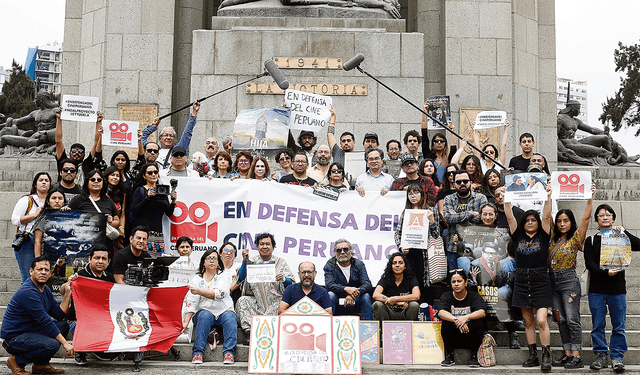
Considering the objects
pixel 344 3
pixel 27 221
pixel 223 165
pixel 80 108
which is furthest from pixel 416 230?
pixel 344 3

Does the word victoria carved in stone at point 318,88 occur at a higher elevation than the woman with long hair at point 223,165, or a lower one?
higher

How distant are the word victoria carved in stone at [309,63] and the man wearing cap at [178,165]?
4.90 meters

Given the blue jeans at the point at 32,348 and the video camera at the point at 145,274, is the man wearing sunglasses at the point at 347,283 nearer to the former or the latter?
the video camera at the point at 145,274

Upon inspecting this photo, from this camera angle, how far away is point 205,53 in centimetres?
1619

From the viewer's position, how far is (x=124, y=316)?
30.5ft

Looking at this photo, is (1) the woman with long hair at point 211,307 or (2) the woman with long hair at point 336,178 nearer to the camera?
(1) the woman with long hair at point 211,307

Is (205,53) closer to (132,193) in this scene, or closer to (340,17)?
(340,17)

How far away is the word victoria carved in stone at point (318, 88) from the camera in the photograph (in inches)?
625

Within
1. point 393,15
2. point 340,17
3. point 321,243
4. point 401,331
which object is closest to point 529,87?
point 393,15

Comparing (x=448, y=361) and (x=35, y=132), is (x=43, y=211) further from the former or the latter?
(x=35, y=132)

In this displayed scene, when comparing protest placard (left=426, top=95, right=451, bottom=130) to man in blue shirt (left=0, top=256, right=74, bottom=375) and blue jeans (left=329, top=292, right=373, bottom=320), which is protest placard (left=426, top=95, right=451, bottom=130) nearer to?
blue jeans (left=329, top=292, right=373, bottom=320)

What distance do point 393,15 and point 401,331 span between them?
980 centimetres

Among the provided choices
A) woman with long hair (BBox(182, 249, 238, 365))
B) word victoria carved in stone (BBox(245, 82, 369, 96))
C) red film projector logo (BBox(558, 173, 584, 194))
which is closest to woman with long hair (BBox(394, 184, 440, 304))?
red film projector logo (BBox(558, 173, 584, 194))

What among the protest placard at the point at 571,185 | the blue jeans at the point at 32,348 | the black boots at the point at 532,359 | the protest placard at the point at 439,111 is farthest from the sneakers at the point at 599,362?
the blue jeans at the point at 32,348
